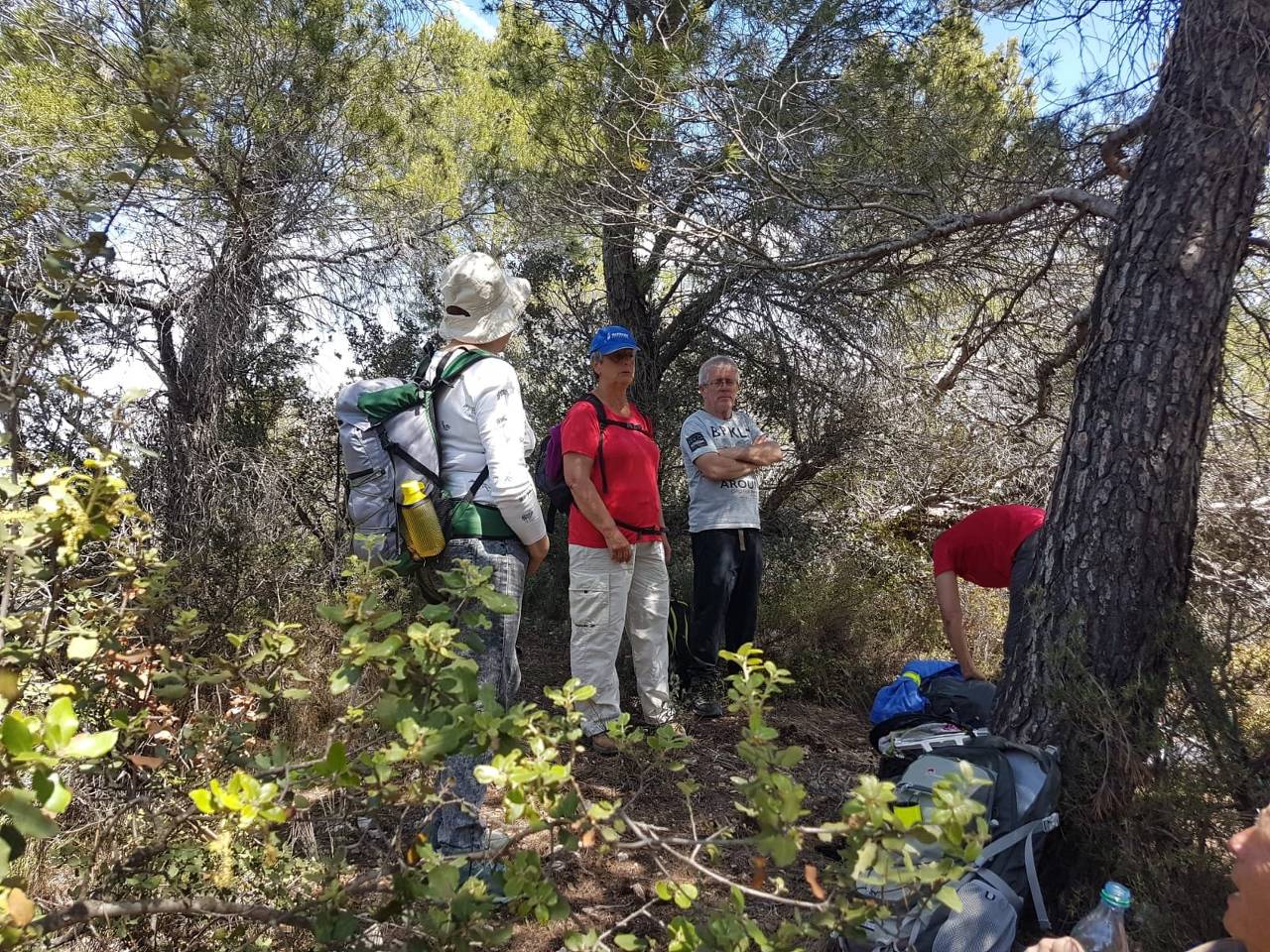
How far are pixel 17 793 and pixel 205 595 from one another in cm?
282

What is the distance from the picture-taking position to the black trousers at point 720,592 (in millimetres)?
4129

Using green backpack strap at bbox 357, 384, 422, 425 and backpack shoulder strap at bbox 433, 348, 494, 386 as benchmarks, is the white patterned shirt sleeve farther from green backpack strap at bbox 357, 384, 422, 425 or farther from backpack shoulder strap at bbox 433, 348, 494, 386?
green backpack strap at bbox 357, 384, 422, 425

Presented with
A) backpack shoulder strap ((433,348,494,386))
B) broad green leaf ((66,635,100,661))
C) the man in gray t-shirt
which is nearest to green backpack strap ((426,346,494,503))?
backpack shoulder strap ((433,348,494,386))

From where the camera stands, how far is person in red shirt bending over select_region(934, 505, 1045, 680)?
3.14 m

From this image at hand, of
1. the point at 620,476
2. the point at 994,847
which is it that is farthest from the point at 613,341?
the point at 994,847

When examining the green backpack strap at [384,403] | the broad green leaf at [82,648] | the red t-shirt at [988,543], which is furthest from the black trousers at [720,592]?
the broad green leaf at [82,648]

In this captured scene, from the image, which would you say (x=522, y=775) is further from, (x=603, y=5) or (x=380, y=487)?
(x=603, y=5)

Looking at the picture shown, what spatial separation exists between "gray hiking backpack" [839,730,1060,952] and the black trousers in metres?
1.72

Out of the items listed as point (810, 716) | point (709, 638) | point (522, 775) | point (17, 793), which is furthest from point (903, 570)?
point (17, 793)

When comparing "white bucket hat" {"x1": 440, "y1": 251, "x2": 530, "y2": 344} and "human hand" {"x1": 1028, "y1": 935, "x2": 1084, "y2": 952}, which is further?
"white bucket hat" {"x1": 440, "y1": 251, "x2": 530, "y2": 344}

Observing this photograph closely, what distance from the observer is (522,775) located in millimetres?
1166

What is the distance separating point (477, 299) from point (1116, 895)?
2.35 m

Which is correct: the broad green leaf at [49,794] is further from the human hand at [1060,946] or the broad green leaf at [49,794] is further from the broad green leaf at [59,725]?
the human hand at [1060,946]

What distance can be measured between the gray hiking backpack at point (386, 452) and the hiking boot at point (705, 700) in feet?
7.29
